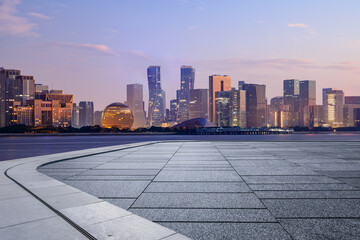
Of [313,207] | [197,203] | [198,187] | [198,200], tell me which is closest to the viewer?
[313,207]

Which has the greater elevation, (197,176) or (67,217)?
(67,217)

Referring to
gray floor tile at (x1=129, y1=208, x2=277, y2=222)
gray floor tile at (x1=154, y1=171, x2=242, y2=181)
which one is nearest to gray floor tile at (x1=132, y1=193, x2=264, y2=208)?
gray floor tile at (x1=129, y1=208, x2=277, y2=222)

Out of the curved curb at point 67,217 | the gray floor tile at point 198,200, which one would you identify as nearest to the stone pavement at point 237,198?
the gray floor tile at point 198,200

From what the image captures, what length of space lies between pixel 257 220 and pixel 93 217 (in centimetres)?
385

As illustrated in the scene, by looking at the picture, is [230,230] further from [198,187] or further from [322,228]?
[198,187]

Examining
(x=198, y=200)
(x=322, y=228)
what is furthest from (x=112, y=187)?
(x=322, y=228)

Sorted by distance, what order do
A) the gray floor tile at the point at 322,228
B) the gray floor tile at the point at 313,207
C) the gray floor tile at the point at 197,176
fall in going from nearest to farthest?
the gray floor tile at the point at 322,228, the gray floor tile at the point at 313,207, the gray floor tile at the point at 197,176

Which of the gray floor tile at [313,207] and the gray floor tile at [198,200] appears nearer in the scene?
the gray floor tile at [313,207]

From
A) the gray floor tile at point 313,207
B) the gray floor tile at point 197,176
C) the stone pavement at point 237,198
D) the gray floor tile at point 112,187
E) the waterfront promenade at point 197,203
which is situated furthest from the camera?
the gray floor tile at point 197,176

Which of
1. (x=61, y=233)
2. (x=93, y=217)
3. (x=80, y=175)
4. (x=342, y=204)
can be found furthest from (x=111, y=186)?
(x=342, y=204)

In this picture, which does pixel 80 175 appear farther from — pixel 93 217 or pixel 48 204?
pixel 93 217

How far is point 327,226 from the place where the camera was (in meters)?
6.07

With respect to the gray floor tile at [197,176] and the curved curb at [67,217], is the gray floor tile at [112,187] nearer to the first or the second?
the curved curb at [67,217]

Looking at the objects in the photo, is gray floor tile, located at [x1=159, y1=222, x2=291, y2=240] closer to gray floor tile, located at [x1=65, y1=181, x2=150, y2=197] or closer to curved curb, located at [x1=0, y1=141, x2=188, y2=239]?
curved curb, located at [x1=0, y1=141, x2=188, y2=239]
